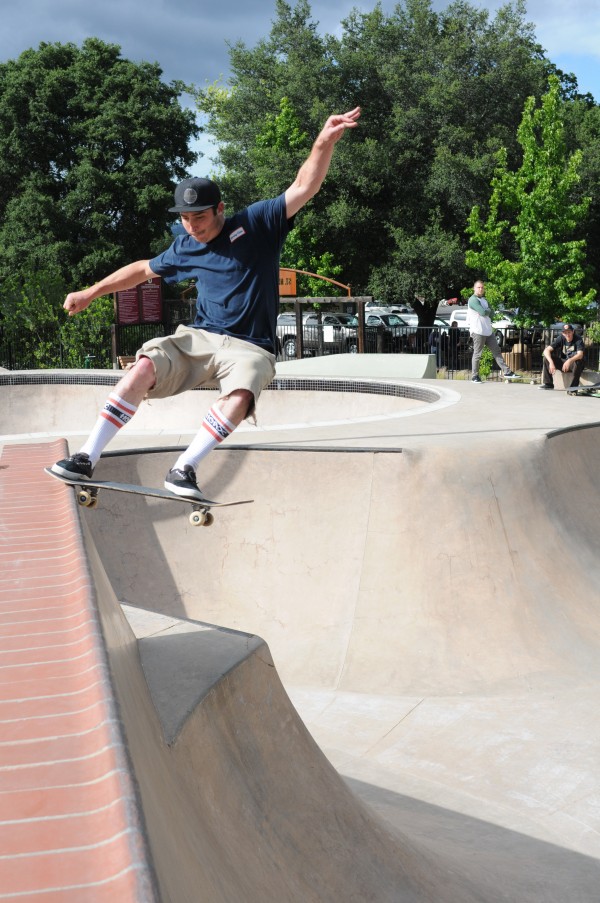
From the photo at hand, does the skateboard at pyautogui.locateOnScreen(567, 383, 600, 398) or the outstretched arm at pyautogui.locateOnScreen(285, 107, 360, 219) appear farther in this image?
the skateboard at pyautogui.locateOnScreen(567, 383, 600, 398)

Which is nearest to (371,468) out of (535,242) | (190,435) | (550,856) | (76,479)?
(190,435)

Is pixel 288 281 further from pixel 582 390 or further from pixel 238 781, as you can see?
pixel 238 781

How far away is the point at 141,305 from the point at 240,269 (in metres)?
19.1

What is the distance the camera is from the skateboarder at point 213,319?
5.37 metres

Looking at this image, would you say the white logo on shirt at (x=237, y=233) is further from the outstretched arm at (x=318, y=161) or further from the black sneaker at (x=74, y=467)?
the black sneaker at (x=74, y=467)

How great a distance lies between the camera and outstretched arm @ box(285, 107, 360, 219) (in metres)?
5.01

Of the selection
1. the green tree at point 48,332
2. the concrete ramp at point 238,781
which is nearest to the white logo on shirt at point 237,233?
the concrete ramp at point 238,781

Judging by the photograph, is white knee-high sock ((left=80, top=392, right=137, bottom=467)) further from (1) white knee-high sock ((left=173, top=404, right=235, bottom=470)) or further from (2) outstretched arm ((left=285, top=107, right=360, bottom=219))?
(2) outstretched arm ((left=285, top=107, right=360, bottom=219))

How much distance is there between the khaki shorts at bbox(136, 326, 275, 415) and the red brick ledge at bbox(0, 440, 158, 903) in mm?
2433

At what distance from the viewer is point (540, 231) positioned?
2519cm

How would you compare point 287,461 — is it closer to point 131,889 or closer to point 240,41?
point 131,889

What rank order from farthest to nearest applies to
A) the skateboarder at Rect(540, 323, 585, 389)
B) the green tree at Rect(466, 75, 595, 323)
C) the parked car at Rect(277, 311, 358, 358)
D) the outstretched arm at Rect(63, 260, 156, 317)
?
the parked car at Rect(277, 311, 358, 358)
the green tree at Rect(466, 75, 595, 323)
the skateboarder at Rect(540, 323, 585, 389)
the outstretched arm at Rect(63, 260, 156, 317)

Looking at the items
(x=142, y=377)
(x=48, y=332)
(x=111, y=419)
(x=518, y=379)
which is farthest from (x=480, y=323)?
(x=48, y=332)

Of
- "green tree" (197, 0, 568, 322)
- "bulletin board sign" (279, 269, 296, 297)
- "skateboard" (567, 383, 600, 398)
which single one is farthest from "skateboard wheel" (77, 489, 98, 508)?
"green tree" (197, 0, 568, 322)
